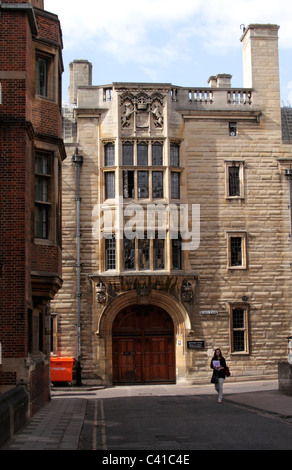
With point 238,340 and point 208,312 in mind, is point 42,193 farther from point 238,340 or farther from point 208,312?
point 238,340

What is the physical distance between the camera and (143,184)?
3066 centimetres

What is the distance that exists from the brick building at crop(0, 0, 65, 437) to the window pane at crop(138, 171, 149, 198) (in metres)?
11.4

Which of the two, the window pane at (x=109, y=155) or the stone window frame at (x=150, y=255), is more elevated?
the window pane at (x=109, y=155)

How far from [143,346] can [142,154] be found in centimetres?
862

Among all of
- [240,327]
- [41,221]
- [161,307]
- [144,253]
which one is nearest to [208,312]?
[240,327]

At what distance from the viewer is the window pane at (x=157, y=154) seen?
30.9m

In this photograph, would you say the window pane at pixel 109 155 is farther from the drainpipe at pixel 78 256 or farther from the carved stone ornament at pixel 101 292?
the carved stone ornament at pixel 101 292

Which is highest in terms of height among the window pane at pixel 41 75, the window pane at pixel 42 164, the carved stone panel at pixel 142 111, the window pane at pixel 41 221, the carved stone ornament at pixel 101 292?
the carved stone panel at pixel 142 111

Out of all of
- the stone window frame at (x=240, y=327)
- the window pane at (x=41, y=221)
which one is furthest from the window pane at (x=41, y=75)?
the stone window frame at (x=240, y=327)

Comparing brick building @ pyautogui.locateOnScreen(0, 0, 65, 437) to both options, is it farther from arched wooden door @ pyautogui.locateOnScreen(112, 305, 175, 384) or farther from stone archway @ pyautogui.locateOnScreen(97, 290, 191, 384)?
arched wooden door @ pyautogui.locateOnScreen(112, 305, 175, 384)

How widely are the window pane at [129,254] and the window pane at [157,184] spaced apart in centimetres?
245

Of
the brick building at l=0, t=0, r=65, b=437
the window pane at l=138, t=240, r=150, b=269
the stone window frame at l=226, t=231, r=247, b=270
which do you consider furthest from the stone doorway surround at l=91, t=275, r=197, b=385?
the brick building at l=0, t=0, r=65, b=437

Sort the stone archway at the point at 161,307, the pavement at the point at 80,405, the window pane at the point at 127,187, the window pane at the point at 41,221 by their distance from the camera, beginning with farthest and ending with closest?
the window pane at the point at 127,187 < the stone archway at the point at 161,307 < the window pane at the point at 41,221 < the pavement at the point at 80,405
